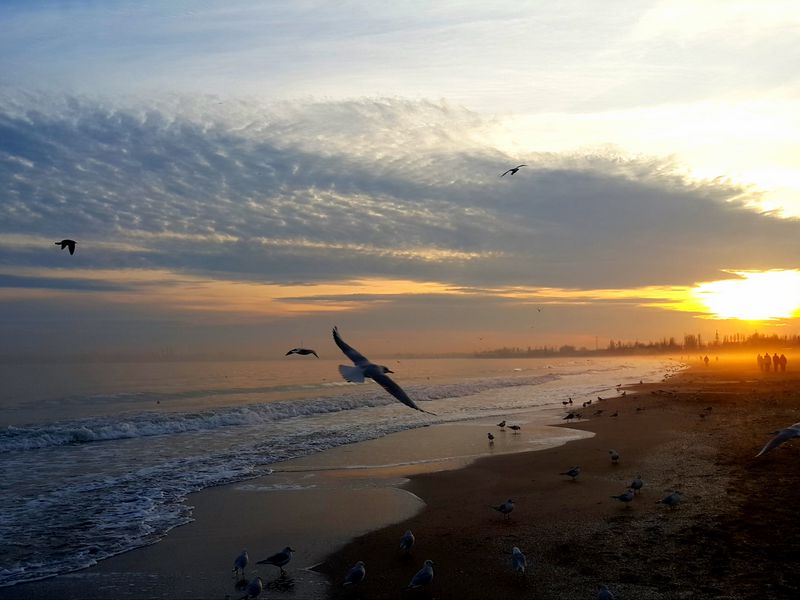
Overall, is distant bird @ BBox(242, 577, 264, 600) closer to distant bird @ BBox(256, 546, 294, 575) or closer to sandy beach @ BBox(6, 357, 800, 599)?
sandy beach @ BBox(6, 357, 800, 599)

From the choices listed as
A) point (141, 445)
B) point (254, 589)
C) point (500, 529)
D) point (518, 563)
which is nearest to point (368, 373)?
point (254, 589)

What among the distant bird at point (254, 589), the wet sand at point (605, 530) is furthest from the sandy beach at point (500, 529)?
the distant bird at point (254, 589)

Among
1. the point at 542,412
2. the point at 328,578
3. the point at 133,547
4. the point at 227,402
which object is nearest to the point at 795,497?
the point at 328,578

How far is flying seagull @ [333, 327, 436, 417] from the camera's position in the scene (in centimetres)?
598

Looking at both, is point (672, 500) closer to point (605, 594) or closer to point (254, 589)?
point (605, 594)

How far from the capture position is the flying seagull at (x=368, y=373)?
5975 mm

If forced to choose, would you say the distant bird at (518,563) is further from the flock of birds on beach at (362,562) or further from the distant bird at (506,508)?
the distant bird at (506,508)

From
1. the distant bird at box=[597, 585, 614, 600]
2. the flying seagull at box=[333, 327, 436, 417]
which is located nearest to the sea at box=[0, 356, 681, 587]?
the flying seagull at box=[333, 327, 436, 417]

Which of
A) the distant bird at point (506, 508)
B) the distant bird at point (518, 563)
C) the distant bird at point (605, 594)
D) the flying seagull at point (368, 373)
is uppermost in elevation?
the flying seagull at point (368, 373)

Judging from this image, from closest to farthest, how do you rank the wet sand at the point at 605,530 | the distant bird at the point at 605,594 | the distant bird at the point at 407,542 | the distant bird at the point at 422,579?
1. the distant bird at the point at 605,594
2. the wet sand at the point at 605,530
3. the distant bird at the point at 422,579
4. the distant bird at the point at 407,542

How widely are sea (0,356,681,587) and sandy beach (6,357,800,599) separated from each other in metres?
0.95

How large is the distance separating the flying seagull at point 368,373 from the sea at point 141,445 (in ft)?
18.3

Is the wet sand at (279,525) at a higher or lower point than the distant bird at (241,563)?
lower

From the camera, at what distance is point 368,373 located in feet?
20.9
